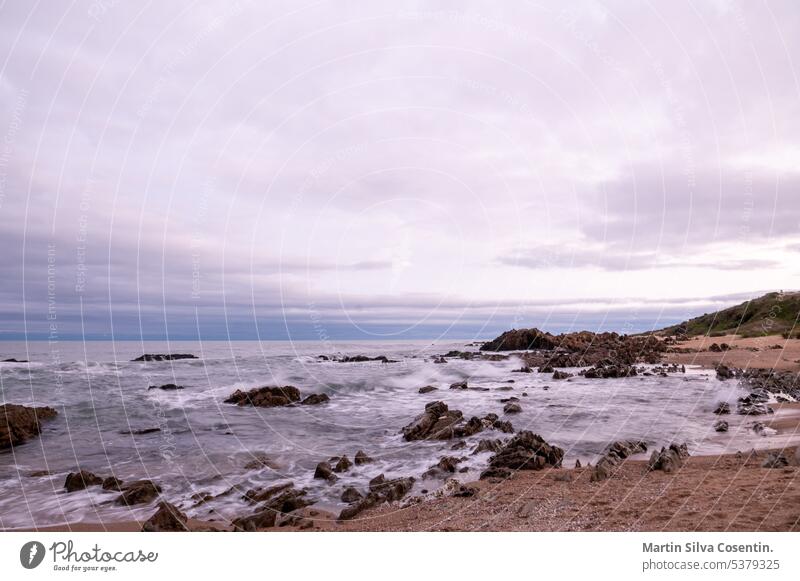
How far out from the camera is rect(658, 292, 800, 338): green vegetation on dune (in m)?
56.1

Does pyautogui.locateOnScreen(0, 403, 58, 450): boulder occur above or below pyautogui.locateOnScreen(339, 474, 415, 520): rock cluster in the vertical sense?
below

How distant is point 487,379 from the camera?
Result: 126ft

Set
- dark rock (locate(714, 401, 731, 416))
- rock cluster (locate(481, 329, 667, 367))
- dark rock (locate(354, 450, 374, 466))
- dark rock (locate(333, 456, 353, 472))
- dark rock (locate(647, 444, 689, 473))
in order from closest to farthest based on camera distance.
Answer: dark rock (locate(647, 444, 689, 473)) < dark rock (locate(333, 456, 353, 472)) < dark rock (locate(354, 450, 374, 466)) < dark rock (locate(714, 401, 731, 416)) < rock cluster (locate(481, 329, 667, 367))

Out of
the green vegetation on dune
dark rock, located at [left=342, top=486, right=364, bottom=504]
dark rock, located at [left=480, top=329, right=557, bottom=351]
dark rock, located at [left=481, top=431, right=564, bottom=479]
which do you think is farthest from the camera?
dark rock, located at [left=480, top=329, right=557, bottom=351]

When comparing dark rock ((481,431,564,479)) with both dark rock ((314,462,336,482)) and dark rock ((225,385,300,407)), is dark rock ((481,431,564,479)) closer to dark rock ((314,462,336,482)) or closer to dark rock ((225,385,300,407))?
dark rock ((314,462,336,482))

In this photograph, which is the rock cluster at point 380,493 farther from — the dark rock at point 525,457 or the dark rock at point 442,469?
the dark rock at point 525,457

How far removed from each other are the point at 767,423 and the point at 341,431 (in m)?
17.1

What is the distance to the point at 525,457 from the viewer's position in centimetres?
1289

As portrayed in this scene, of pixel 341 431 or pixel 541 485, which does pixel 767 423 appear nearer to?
pixel 541 485

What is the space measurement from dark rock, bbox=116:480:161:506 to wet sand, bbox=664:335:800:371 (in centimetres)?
3715

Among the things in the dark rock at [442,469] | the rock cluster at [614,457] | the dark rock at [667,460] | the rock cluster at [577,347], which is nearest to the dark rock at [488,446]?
the dark rock at [442,469]

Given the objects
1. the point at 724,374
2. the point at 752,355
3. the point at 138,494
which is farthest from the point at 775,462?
the point at 752,355
